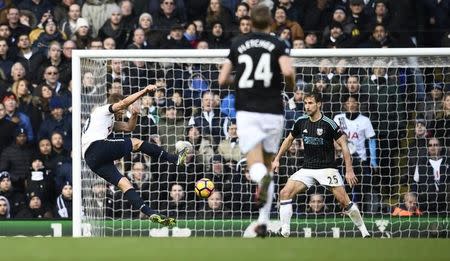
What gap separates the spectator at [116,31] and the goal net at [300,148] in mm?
1431

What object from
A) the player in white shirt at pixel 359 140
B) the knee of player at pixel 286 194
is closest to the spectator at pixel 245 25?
the player in white shirt at pixel 359 140

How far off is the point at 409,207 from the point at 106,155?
4435 millimetres

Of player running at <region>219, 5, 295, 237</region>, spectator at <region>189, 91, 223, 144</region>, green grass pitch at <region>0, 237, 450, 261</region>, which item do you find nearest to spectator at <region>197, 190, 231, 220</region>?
spectator at <region>189, 91, 223, 144</region>

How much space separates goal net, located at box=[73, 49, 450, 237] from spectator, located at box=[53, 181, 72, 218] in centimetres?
60

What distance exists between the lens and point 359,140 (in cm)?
1806

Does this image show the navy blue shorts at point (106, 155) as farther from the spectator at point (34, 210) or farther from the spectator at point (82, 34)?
the spectator at point (82, 34)

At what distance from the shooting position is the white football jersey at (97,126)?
16.1 meters

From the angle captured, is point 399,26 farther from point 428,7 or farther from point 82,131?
point 82,131

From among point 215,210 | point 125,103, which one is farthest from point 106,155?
point 215,210

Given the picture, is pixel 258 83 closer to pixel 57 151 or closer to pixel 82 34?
pixel 57 151

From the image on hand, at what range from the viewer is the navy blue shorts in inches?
641

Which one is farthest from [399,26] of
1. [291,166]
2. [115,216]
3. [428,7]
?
[115,216]

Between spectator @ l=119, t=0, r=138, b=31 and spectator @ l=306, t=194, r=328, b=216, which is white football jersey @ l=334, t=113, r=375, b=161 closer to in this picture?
spectator @ l=306, t=194, r=328, b=216

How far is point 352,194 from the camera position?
18125 millimetres
